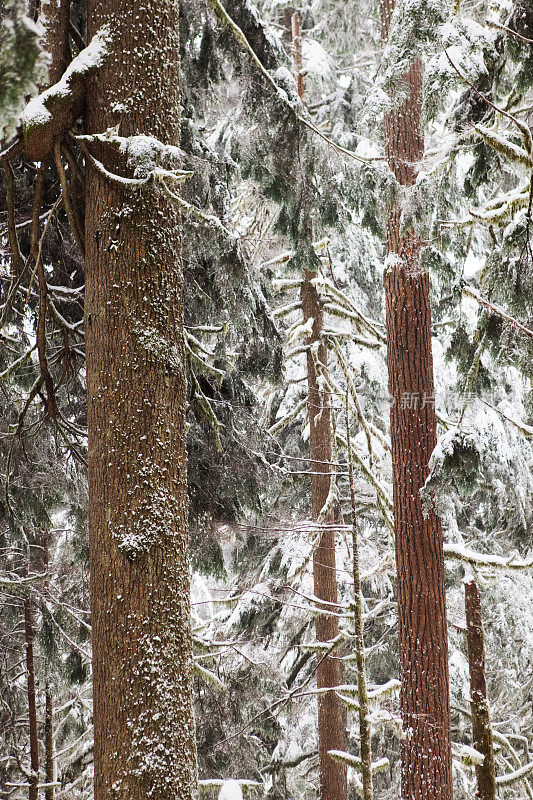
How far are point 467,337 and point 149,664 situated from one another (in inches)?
145

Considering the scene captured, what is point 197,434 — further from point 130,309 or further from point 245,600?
point 245,600

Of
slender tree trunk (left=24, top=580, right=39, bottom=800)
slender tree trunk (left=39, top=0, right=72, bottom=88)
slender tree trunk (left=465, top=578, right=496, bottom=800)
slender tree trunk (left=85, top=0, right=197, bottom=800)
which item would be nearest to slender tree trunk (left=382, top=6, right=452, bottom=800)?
slender tree trunk (left=465, top=578, right=496, bottom=800)

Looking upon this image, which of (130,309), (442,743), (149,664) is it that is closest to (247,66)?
(130,309)

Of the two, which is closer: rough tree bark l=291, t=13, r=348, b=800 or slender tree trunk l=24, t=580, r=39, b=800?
slender tree trunk l=24, t=580, r=39, b=800

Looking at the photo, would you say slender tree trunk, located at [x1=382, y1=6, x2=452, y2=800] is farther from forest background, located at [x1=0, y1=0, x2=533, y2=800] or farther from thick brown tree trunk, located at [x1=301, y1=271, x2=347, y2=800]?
thick brown tree trunk, located at [x1=301, y1=271, x2=347, y2=800]

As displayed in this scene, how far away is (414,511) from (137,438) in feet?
11.4

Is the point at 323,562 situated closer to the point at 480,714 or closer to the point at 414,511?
the point at 414,511

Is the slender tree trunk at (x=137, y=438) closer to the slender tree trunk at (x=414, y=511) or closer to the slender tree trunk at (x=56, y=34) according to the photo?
the slender tree trunk at (x=56, y=34)

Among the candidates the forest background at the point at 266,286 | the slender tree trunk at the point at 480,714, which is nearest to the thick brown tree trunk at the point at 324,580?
the forest background at the point at 266,286

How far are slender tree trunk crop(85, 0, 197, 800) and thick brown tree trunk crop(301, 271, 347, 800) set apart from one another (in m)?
5.06

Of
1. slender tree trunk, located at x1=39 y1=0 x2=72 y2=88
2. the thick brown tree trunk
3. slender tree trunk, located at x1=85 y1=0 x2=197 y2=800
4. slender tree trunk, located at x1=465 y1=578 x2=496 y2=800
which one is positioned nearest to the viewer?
slender tree trunk, located at x1=85 y1=0 x2=197 y2=800

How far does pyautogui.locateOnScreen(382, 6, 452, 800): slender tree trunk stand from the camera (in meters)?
5.68

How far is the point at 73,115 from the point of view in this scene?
11.4 ft

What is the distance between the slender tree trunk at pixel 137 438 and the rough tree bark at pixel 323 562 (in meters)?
5.04
